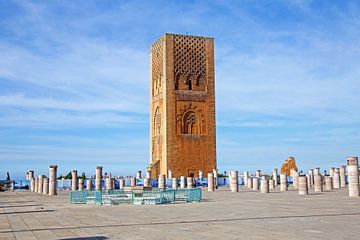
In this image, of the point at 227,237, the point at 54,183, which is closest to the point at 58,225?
the point at 227,237

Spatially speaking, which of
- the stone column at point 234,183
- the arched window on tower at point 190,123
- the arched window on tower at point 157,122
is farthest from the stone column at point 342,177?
the arched window on tower at point 157,122

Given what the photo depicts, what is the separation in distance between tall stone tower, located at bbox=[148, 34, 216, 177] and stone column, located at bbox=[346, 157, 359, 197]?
768 inches

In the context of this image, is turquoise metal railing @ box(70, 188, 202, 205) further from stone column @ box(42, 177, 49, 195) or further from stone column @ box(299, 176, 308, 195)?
stone column @ box(42, 177, 49, 195)

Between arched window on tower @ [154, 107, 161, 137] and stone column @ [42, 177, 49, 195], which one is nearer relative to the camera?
stone column @ [42, 177, 49, 195]

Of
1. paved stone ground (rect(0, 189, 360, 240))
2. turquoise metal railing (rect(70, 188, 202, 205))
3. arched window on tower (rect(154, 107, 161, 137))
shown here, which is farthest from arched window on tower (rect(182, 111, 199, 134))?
paved stone ground (rect(0, 189, 360, 240))

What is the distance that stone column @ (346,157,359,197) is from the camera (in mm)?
16016

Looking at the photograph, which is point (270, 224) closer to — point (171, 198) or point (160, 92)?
point (171, 198)

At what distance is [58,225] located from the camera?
8406 mm

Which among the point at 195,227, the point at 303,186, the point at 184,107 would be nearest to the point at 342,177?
the point at 303,186

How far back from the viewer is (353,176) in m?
16.3

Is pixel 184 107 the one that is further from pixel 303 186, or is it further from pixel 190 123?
pixel 303 186

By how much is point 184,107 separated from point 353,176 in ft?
69.4

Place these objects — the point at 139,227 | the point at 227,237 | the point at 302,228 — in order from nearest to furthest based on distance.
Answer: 1. the point at 227,237
2. the point at 302,228
3. the point at 139,227

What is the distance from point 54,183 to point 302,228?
1837 centimetres
